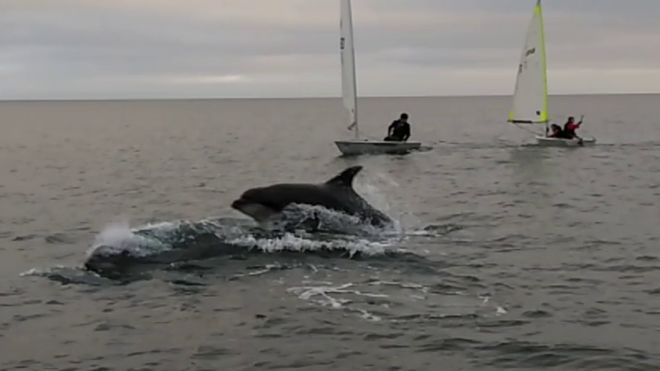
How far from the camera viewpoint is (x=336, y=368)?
12.2 m

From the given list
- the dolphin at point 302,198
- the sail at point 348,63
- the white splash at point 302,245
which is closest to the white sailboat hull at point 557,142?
the sail at point 348,63

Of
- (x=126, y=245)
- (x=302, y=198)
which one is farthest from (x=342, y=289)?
(x=126, y=245)

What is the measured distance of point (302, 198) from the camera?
20.4 meters

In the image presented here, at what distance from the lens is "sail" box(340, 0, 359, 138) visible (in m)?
52.1

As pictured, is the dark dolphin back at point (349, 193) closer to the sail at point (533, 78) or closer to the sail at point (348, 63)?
the sail at point (348, 63)

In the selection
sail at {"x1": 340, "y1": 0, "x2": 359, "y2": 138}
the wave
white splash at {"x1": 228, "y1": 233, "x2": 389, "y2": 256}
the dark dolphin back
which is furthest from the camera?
sail at {"x1": 340, "y1": 0, "x2": 359, "y2": 138}

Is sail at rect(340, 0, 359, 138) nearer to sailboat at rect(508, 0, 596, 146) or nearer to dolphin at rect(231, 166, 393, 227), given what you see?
sailboat at rect(508, 0, 596, 146)

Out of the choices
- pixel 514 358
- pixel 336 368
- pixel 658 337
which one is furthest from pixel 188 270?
pixel 658 337

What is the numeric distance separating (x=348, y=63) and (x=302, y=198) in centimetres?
3291

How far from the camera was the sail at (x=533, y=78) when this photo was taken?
58.0 metres

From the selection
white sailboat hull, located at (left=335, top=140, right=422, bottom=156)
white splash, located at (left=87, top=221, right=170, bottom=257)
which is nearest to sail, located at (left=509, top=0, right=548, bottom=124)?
white sailboat hull, located at (left=335, top=140, right=422, bottom=156)

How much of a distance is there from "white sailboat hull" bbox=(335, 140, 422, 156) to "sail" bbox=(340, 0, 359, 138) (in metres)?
2.04

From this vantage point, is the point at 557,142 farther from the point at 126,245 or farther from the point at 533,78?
the point at 126,245

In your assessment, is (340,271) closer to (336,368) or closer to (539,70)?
(336,368)
